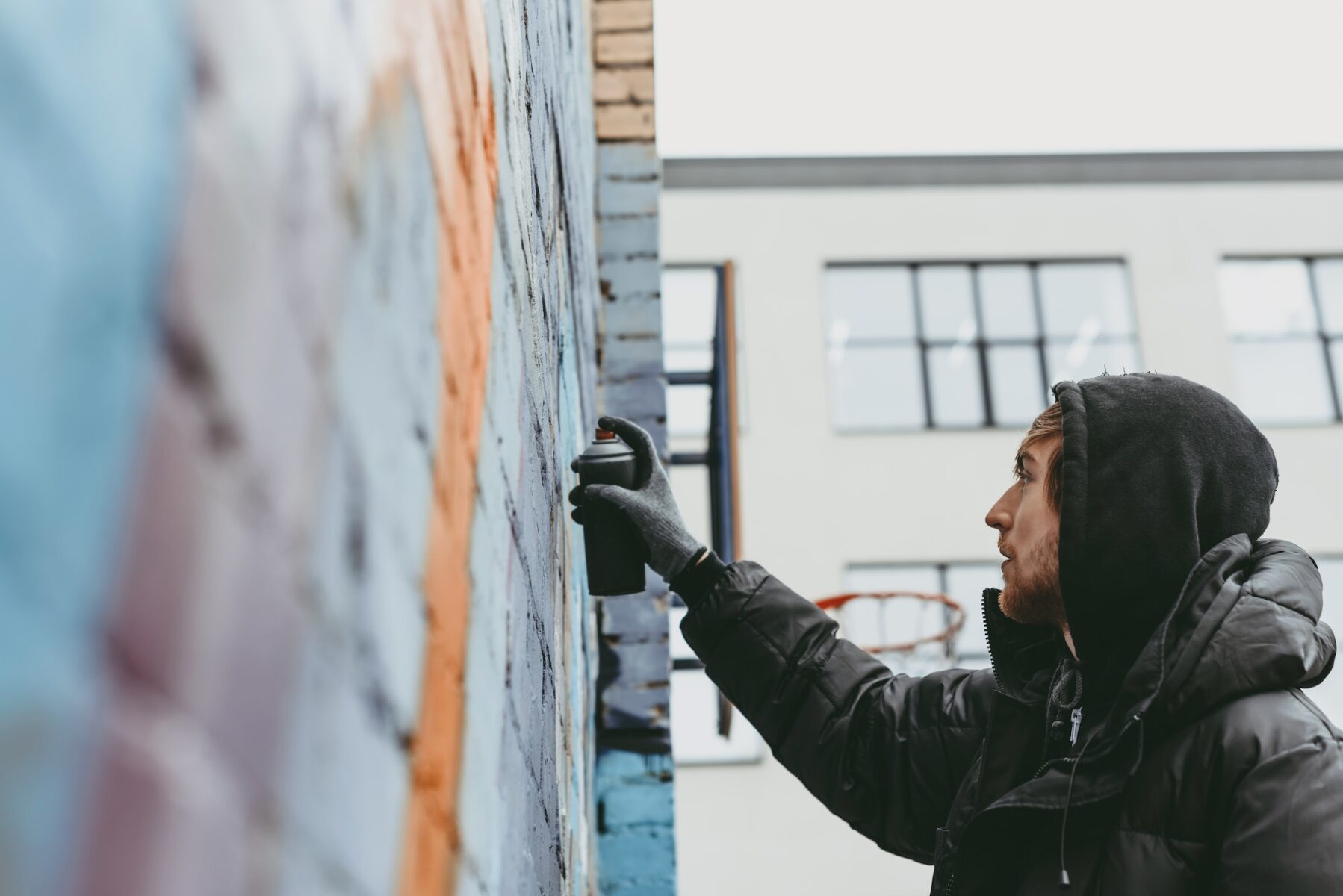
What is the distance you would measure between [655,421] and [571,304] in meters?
1.38

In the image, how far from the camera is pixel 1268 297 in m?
13.3

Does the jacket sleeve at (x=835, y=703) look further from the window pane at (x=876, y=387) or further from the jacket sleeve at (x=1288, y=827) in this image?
the window pane at (x=876, y=387)

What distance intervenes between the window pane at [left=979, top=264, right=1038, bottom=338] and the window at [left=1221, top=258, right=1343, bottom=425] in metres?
2.16

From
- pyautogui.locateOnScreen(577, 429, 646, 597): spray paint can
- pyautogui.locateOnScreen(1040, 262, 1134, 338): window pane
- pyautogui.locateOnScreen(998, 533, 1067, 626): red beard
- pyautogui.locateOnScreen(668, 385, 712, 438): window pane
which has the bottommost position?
pyautogui.locateOnScreen(998, 533, 1067, 626): red beard

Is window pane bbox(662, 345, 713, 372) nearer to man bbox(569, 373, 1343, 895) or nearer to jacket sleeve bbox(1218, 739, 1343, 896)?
man bbox(569, 373, 1343, 895)

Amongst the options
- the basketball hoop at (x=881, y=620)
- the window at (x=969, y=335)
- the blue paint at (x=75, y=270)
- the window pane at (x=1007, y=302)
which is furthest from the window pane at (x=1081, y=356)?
the blue paint at (x=75, y=270)

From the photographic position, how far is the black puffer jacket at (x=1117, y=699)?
1476mm

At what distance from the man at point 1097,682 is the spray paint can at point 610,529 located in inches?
1.4

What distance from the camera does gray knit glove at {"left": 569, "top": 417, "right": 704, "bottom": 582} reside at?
196 centimetres

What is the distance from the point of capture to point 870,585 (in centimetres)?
1185

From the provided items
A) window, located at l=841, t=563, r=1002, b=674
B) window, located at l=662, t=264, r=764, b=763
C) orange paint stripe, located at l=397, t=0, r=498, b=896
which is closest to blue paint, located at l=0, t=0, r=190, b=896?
orange paint stripe, located at l=397, t=0, r=498, b=896

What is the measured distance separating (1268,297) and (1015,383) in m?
3.14

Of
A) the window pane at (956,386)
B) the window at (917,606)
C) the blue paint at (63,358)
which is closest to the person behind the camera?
the blue paint at (63,358)

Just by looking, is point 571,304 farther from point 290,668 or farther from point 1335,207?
point 1335,207
